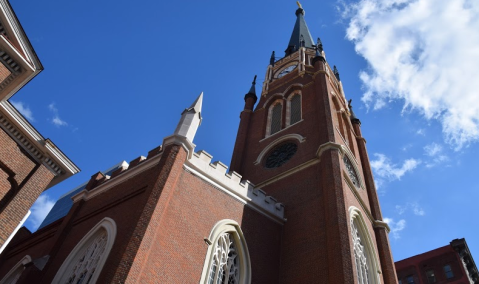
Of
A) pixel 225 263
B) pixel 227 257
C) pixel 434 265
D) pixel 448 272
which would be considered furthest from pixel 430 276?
pixel 225 263

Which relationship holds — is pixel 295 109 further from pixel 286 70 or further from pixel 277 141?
pixel 286 70

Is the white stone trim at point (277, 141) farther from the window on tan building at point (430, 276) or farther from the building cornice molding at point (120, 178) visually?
the window on tan building at point (430, 276)

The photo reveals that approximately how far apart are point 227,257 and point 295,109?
14797 millimetres

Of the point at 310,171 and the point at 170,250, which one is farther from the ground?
the point at 310,171

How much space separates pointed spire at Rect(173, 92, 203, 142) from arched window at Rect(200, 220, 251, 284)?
3.28 m

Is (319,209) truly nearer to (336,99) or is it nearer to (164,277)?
(164,277)

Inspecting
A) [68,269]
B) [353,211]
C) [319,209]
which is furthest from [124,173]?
[353,211]

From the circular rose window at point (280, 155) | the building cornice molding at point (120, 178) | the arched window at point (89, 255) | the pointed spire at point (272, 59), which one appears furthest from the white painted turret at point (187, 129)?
the pointed spire at point (272, 59)

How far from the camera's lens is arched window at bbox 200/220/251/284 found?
39.3ft

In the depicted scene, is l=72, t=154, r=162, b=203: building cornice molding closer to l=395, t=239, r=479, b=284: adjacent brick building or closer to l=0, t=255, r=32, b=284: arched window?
l=0, t=255, r=32, b=284: arched window

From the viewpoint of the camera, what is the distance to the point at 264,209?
50.2ft

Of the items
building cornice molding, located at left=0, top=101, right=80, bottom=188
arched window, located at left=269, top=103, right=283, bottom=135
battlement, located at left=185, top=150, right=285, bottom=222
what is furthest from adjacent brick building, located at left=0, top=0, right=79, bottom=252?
arched window, located at left=269, top=103, right=283, bottom=135

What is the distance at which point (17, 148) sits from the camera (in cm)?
1118

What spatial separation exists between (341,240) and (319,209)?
241 centimetres
